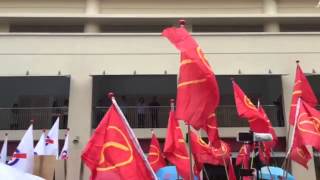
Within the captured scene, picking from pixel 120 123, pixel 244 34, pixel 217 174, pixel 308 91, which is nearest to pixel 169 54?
pixel 244 34

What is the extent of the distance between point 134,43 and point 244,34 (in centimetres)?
489

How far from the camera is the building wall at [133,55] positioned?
2336 cm

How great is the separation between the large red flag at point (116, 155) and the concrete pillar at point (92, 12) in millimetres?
16384

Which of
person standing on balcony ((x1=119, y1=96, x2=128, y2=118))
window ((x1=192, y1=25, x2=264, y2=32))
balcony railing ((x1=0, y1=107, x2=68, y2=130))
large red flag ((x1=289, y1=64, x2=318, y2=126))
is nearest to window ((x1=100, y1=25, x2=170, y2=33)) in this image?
window ((x1=192, y1=25, x2=264, y2=32))

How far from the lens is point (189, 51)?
926 centimetres

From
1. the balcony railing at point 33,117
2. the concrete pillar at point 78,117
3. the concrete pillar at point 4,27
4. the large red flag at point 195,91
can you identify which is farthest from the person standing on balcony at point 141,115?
the large red flag at point 195,91

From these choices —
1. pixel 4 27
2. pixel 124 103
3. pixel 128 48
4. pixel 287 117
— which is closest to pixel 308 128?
pixel 287 117

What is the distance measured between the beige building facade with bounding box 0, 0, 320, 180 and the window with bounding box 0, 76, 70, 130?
77 centimetres

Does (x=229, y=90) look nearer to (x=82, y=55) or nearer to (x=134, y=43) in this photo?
(x=134, y=43)

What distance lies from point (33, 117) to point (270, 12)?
12217 mm

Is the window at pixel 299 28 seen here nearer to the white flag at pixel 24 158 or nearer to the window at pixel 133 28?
the window at pixel 133 28

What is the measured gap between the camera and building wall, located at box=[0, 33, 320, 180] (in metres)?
23.4

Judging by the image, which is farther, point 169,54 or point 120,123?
point 169,54

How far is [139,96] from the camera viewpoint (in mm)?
26750
